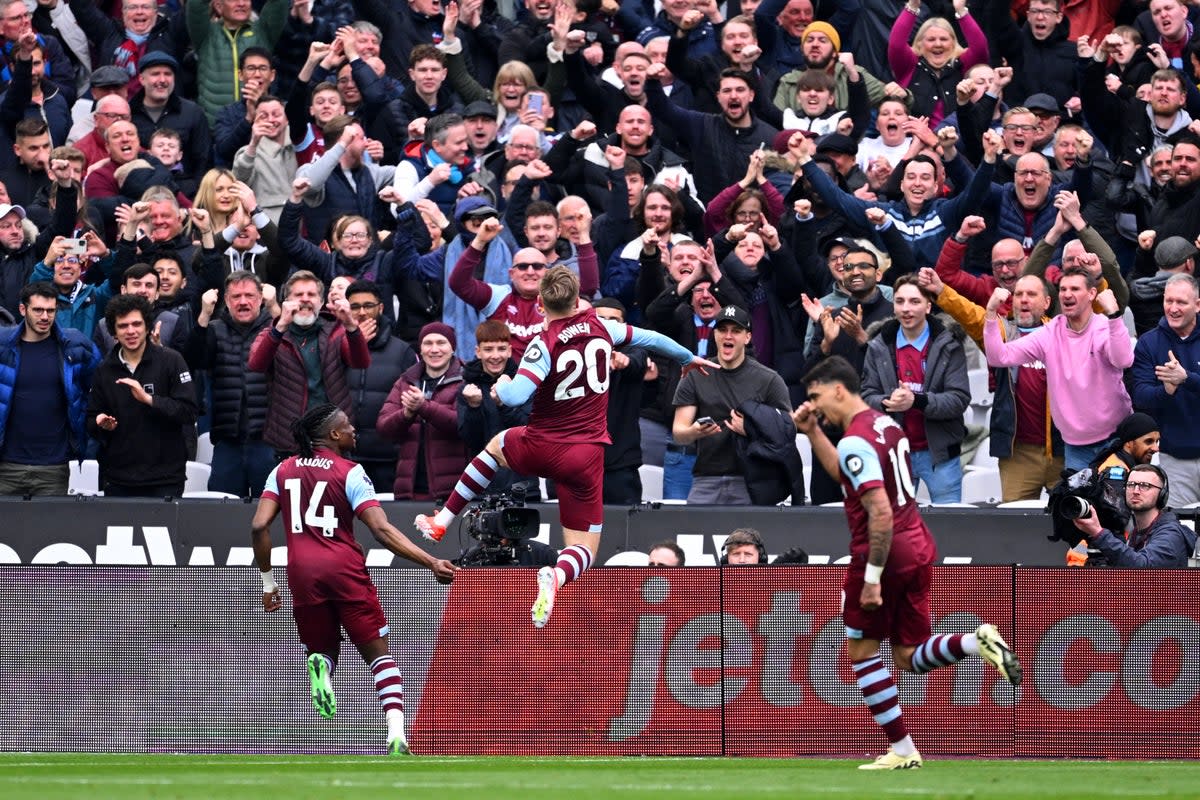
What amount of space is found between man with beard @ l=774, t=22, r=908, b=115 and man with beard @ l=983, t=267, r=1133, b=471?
3.85 meters

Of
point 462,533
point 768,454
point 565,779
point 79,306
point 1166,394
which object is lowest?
point 565,779

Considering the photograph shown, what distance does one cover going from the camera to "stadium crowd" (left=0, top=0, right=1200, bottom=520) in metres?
16.8

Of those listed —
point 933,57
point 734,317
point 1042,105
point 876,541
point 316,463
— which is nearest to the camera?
Result: point 876,541

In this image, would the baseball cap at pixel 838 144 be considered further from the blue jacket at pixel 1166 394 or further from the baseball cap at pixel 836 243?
the blue jacket at pixel 1166 394

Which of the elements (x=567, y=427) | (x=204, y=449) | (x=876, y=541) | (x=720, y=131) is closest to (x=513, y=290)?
(x=204, y=449)

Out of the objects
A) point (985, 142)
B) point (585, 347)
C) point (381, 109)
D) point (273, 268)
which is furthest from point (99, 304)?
point (985, 142)

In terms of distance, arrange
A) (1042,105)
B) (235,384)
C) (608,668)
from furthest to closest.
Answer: (1042,105) → (235,384) → (608,668)

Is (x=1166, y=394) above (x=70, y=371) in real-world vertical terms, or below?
below

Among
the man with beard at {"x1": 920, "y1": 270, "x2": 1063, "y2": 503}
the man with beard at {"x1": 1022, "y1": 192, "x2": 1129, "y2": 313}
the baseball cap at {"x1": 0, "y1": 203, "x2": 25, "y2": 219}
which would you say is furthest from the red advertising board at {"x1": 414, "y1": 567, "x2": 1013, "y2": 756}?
the baseball cap at {"x1": 0, "y1": 203, "x2": 25, "y2": 219}

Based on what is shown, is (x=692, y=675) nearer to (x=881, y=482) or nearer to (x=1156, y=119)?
(x=881, y=482)

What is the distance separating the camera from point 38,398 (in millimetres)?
17031

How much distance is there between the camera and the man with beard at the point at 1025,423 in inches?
666

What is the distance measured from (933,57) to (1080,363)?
5.00m

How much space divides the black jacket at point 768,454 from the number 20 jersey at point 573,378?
2293 millimetres
